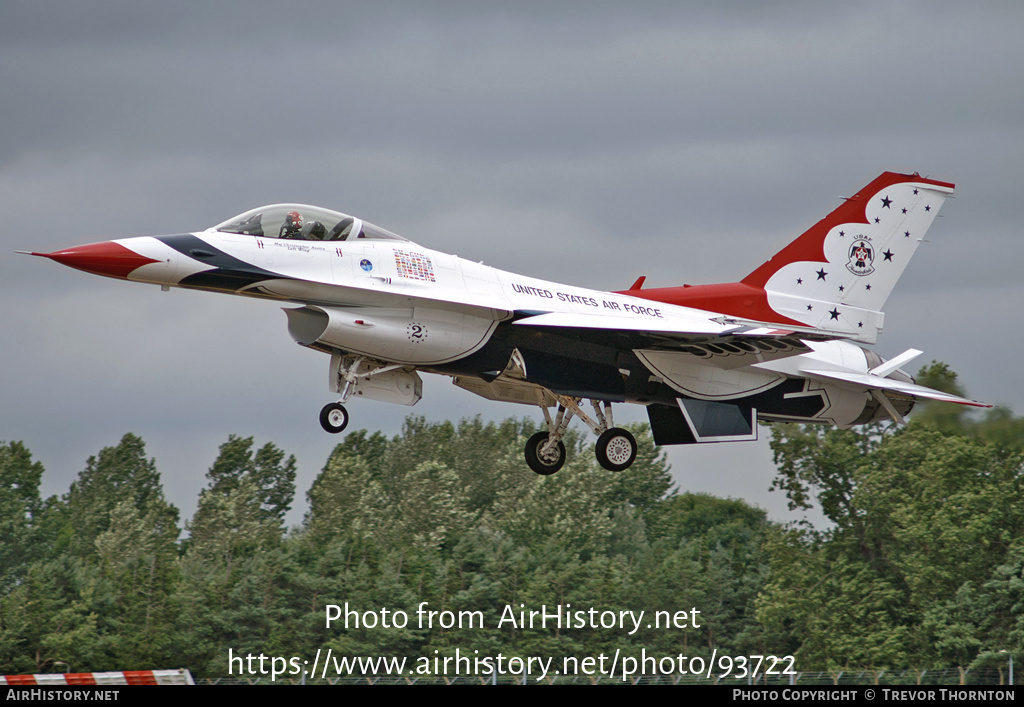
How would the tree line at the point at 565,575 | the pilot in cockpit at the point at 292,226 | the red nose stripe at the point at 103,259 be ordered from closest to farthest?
the red nose stripe at the point at 103,259, the pilot in cockpit at the point at 292,226, the tree line at the point at 565,575

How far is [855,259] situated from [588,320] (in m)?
6.24

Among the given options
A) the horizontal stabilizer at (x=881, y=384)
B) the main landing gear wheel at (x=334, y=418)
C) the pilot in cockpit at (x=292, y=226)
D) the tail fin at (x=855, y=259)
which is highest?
the tail fin at (x=855, y=259)

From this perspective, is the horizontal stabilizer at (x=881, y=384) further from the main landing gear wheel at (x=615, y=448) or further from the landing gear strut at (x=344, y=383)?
the landing gear strut at (x=344, y=383)

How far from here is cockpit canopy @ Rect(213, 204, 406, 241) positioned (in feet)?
69.4

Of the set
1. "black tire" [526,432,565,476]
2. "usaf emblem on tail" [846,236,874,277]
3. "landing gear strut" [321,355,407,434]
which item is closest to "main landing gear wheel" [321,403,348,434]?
"landing gear strut" [321,355,407,434]

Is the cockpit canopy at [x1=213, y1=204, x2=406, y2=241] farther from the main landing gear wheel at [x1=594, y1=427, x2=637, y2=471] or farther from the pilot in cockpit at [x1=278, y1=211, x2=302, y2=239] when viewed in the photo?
the main landing gear wheel at [x1=594, y1=427, x2=637, y2=471]

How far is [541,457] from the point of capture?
2495 cm

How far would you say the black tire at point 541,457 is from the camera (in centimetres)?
2492

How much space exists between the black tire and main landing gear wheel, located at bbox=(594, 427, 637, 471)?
109cm

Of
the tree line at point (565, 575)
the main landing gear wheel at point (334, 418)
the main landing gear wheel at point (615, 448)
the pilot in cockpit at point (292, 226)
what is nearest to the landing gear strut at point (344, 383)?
the main landing gear wheel at point (334, 418)

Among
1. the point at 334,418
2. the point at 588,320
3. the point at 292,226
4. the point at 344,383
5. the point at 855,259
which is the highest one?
the point at 855,259

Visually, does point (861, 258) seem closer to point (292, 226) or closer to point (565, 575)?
point (292, 226)

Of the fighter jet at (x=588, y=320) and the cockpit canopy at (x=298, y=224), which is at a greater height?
the cockpit canopy at (x=298, y=224)

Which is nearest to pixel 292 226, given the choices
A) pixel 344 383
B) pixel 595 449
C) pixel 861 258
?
pixel 344 383
